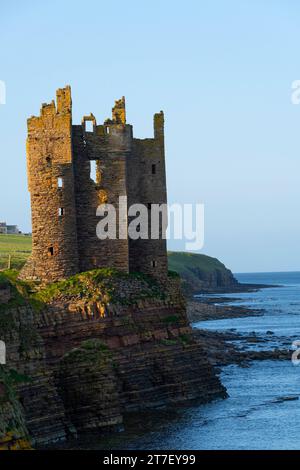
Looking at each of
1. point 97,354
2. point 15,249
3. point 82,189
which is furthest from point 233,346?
point 15,249

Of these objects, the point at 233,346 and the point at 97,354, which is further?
the point at 233,346

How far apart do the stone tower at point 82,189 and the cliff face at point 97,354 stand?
6.76ft

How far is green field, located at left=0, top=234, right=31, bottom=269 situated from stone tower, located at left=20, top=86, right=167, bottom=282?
165 ft

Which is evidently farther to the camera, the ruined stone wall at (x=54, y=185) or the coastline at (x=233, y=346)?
the coastline at (x=233, y=346)

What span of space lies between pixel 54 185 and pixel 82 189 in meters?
2.16

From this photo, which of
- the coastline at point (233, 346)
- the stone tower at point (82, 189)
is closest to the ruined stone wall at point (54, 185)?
the stone tower at point (82, 189)

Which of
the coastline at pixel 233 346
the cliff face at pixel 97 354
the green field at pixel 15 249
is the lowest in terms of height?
the coastline at pixel 233 346

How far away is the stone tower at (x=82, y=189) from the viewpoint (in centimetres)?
6888

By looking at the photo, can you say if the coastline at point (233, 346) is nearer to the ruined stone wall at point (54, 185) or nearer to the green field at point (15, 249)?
the ruined stone wall at point (54, 185)

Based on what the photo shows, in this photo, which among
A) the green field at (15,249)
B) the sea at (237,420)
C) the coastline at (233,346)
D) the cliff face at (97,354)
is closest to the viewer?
the cliff face at (97,354)

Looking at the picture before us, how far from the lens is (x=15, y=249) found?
150 m

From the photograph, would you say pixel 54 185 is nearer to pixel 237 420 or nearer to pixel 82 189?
pixel 82 189

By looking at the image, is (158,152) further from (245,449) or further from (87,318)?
(245,449)
